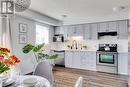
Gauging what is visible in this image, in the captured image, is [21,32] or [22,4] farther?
[21,32]

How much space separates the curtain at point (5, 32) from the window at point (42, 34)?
6.50 ft

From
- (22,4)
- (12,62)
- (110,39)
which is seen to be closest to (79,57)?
(110,39)

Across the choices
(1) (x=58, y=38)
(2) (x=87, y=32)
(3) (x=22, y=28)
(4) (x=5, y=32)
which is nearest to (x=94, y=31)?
(2) (x=87, y=32)

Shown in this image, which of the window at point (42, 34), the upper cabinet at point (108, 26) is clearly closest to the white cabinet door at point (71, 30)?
the window at point (42, 34)

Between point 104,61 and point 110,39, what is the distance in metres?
1.12

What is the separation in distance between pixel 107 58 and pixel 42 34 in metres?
3.33

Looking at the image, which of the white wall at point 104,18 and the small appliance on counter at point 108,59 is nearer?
the white wall at point 104,18

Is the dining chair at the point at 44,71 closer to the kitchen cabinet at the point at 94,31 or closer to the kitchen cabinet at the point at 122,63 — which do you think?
the kitchen cabinet at the point at 122,63

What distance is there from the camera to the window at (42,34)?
18.5 ft

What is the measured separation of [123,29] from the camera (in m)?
4.80

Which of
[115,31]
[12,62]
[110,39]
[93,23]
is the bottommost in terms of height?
[12,62]

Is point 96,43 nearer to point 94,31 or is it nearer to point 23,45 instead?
point 94,31

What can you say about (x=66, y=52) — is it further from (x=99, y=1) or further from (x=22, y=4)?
(x=22, y=4)

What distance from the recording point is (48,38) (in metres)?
6.36
